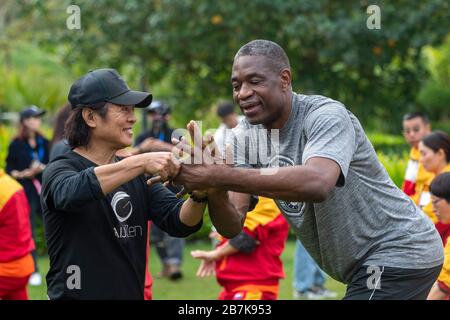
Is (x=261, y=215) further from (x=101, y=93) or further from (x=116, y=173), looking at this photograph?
(x=116, y=173)

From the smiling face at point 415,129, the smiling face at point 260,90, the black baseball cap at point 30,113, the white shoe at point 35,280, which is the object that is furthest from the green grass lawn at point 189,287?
the smiling face at point 260,90

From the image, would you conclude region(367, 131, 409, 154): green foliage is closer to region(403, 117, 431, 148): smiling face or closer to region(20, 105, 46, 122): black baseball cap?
region(403, 117, 431, 148): smiling face

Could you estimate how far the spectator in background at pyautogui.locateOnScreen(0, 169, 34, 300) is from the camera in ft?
24.0

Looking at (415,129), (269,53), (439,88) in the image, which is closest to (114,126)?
(269,53)

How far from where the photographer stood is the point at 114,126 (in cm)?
478

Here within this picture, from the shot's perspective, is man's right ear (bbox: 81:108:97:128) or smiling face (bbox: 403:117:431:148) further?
smiling face (bbox: 403:117:431:148)

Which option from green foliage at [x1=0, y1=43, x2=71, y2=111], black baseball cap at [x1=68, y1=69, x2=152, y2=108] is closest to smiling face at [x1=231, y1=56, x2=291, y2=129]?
black baseball cap at [x1=68, y1=69, x2=152, y2=108]

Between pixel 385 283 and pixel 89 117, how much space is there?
6.14 feet

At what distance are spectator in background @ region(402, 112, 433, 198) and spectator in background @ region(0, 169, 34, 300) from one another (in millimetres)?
3842

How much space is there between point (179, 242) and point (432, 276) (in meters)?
6.67

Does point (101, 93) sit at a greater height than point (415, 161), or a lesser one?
greater

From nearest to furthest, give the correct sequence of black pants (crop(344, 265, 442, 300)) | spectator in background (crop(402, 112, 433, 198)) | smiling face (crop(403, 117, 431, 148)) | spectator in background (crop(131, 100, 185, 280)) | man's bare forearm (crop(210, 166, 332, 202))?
man's bare forearm (crop(210, 166, 332, 202)) < black pants (crop(344, 265, 442, 300)) < spectator in background (crop(402, 112, 433, 198)) < smiling face (crop(403, 117, 431, 148)) < spectator in background (crop(131, 100, 185, 280))

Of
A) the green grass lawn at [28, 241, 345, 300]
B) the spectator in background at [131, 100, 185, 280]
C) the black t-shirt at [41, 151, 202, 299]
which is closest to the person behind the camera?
the black t-shirt at [41, 151, 202, 299]
